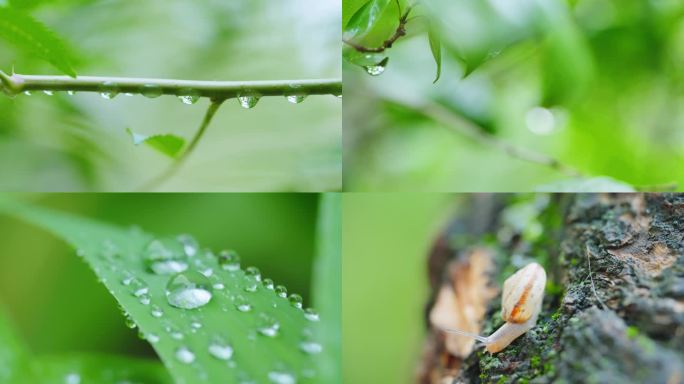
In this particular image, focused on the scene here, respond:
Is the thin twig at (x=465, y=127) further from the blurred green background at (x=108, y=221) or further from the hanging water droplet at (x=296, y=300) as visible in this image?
the hanging water droplet at (x=296, y=300)

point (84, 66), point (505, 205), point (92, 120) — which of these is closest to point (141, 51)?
point (92, 120)

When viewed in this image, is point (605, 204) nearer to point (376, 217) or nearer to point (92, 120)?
point (376, 217)

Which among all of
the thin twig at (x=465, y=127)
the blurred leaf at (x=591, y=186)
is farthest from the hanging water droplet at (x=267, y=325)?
the thin twig at (x=465, y=127)

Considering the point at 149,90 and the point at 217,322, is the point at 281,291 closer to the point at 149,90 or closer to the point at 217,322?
the point at 217,322

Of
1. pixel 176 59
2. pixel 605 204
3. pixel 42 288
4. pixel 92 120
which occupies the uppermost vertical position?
pixel 176 59

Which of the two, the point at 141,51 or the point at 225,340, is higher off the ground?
the point at 141,51

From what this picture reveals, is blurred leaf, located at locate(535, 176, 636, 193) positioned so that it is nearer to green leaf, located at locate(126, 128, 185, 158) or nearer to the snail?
the snail

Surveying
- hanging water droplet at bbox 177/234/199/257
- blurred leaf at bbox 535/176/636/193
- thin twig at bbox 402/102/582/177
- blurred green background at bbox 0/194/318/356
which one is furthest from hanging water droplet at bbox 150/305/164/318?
thin twig at bbox 402/102/582/177
